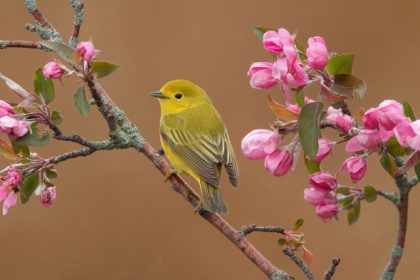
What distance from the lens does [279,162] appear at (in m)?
0.69

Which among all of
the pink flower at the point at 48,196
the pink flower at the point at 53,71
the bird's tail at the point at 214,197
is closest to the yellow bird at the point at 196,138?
the bird's tail at the point at 214,197

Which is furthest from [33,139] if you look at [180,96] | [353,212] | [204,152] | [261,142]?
[180,96]

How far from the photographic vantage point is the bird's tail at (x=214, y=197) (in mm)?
1046

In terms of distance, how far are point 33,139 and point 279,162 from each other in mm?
291

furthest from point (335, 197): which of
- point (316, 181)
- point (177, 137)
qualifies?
point (177, 137)

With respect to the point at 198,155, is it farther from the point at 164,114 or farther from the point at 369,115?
the point at 369,115

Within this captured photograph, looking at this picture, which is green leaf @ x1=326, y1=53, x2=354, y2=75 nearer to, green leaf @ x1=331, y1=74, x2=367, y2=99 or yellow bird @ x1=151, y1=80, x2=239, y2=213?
green leaf @ x1=331, y1=74, x2=367, y2=99

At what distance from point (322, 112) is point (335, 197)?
107 mm

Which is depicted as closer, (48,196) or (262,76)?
(262,76)

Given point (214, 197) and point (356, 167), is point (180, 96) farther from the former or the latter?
point (356, 167)

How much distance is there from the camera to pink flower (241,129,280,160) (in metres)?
0.69

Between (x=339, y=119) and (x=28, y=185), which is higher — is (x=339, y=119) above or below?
above

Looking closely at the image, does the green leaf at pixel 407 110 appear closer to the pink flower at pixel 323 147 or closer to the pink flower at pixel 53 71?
the pink flower at pixel 323 147

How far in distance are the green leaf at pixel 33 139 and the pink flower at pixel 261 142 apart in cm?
24
